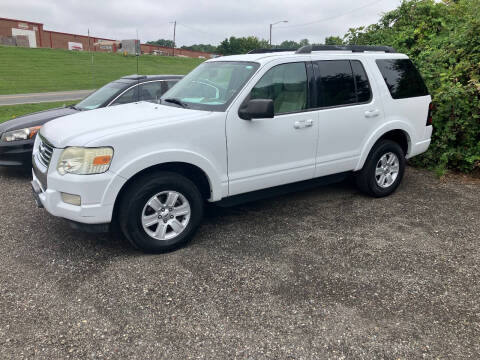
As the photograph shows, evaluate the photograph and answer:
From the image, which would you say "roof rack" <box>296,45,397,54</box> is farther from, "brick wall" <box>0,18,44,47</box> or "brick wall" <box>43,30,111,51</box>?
"brick wall" <box>43,30,111,51</box>

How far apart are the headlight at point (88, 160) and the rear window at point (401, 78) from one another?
3.58 m

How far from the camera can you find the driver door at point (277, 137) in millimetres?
4020

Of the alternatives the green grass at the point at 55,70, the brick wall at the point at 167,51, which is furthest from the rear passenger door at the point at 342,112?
the brick wall at the point at 167,51

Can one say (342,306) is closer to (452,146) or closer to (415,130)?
(415,130)

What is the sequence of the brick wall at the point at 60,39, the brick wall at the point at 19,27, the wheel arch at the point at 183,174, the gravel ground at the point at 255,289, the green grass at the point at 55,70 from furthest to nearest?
the brick wall at the point at 60,39
the brick wall at the point at 19,27
the green grass at the point at 55,70
the wheel arch at the point at 183,174
the gravel ground at the point at 255,289

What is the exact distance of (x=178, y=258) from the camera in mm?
3783

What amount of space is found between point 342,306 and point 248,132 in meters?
1.87

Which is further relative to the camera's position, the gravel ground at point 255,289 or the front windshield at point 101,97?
the front windshield at point 101,97

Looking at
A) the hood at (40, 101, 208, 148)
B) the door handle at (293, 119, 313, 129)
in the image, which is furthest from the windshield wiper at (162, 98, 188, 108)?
the door handle at (293, 119, 313, 129)

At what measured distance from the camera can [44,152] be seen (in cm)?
390

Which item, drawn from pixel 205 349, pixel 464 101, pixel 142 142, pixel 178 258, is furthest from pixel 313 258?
pixel 464 101

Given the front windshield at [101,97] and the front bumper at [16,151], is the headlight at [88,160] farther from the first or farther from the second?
the front windshield at [101,97]

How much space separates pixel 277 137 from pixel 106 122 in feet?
5.59

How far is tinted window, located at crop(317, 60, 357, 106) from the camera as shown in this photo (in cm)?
457
